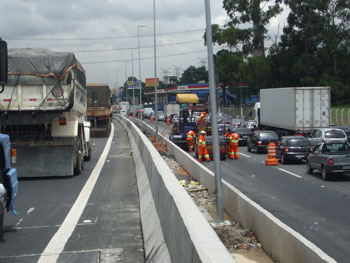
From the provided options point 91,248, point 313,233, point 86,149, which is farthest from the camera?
point 86,149

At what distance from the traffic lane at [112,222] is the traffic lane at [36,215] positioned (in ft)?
1.75

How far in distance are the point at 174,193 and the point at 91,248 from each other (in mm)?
1816

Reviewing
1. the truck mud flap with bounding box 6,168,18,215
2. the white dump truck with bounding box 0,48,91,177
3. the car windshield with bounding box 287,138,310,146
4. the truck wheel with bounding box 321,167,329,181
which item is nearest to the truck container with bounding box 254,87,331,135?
the car windshield with bounding box 287,138,310,146

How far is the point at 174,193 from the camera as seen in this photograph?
8.55 meters

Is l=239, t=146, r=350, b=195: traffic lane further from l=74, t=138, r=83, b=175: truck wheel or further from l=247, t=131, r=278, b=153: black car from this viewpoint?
l=74, t=138, r=83, b=175: truck wheel

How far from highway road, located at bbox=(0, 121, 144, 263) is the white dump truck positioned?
0.65 m

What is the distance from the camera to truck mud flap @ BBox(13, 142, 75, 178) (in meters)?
18.6

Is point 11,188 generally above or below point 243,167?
above

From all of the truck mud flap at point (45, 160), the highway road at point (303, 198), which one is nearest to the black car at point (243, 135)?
the highway road at point (303, 198)

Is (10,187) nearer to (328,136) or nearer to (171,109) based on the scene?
(328,136)

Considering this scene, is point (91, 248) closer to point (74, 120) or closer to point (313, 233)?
point (313, 233)

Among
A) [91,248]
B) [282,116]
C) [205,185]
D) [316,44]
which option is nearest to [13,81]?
[205,185]

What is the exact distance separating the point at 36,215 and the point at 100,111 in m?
34.1

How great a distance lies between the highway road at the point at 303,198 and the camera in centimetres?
1152
